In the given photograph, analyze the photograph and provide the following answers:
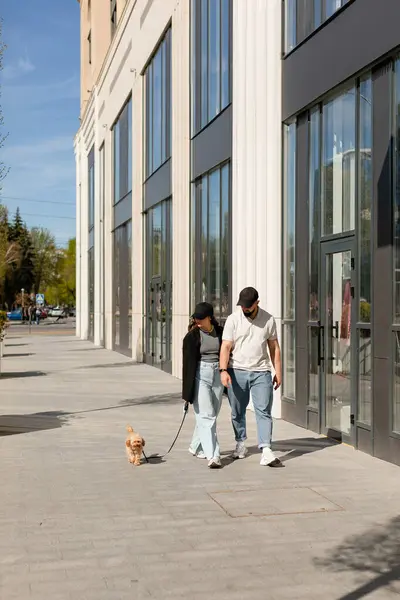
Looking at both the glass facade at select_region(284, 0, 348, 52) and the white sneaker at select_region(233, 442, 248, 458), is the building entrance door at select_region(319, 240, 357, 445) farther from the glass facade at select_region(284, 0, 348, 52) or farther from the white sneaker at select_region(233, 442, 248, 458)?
the glass facade at select_region(284, 0, 348, 52)

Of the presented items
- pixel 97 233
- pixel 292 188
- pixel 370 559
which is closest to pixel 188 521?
pixel 370 559

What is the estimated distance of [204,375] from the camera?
861 cm

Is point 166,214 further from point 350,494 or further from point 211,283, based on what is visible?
point 350,494

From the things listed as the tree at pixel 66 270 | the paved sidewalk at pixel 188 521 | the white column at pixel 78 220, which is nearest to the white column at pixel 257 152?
the paved sidewalk at pixel 188 521

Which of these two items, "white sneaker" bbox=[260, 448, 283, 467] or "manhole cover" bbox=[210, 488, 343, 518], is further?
"white sneaker" bbox=[260, 448, 283, 467]

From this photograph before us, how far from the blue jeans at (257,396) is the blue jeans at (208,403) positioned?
0.18m

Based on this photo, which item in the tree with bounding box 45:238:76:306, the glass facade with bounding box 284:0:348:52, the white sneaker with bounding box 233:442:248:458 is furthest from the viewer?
the tree with bounding box 45:238:76:306

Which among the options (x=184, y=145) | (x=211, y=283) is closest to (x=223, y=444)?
(x=211, y=283)

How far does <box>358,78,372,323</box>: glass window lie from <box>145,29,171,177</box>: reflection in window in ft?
38.9

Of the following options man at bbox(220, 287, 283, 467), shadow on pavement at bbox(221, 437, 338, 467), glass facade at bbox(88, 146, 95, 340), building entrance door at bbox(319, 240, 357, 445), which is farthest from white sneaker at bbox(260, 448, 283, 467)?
glass facade at bbox(88, 146, 95, 340)

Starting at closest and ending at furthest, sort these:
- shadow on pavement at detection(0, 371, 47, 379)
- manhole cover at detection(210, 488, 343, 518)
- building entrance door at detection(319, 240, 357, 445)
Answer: manhole cover at detection(210, 488, 343, 518), building entrance door at detection(319, 240, 357, 445), shadow on pavement at detection(0, 371, 47, 379)

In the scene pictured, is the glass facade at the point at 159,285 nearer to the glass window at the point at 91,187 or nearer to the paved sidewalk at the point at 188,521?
the paved sidewalk at the point at 188,521

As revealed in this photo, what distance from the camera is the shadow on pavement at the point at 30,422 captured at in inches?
444

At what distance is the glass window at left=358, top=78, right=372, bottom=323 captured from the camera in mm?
9156
